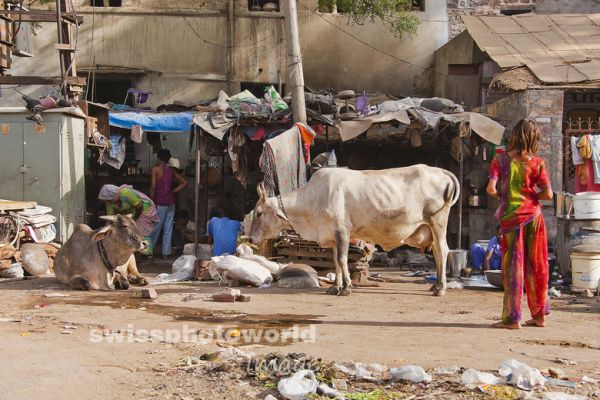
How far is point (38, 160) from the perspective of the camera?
13227 millimetres

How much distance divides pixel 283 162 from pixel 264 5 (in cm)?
747

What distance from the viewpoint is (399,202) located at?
1013 cm

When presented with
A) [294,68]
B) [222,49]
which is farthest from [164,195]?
[222,49]

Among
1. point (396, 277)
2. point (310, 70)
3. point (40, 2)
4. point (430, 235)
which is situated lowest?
point (396, 277)

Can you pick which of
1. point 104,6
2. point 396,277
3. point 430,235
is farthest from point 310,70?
point 430,235

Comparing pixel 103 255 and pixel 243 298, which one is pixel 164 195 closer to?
pixel 103 255

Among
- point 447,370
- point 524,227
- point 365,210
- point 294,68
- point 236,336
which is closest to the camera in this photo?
point 447,370

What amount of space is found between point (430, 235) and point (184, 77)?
32.6 feet

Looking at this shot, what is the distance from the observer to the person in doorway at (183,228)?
15.0 m

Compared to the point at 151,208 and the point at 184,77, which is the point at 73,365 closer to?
the point at 151,208

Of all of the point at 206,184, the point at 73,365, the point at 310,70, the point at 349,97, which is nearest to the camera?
the point at 73,365

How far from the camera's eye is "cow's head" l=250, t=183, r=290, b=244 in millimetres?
10297

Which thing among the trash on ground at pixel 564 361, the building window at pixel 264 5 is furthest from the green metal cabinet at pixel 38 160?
the trash on ground at pixel 564 361

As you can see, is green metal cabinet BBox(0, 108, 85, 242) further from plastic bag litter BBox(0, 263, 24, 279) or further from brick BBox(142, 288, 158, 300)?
brick BBox(142, 288, 158, 300)
